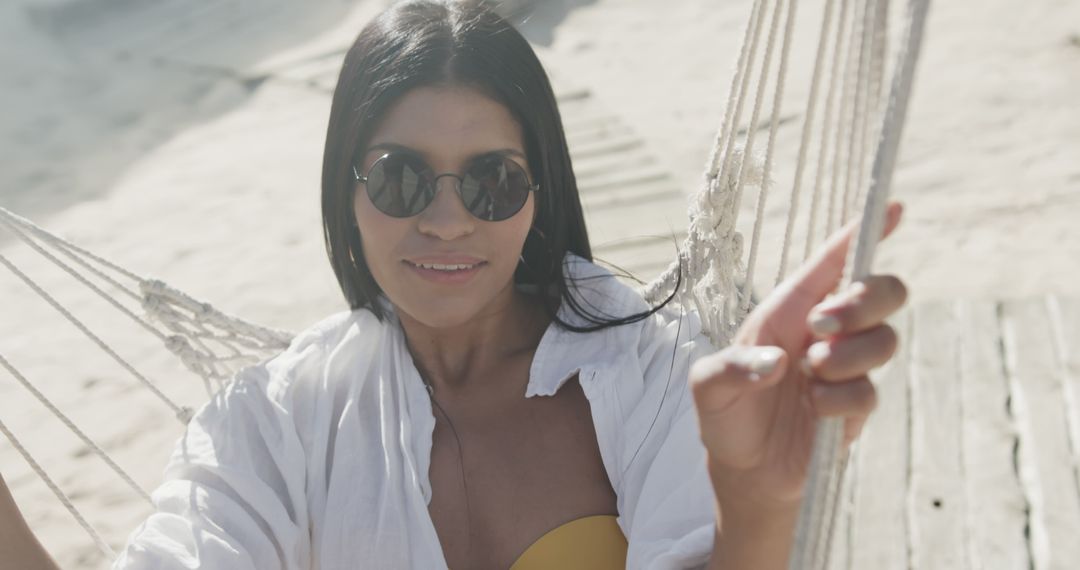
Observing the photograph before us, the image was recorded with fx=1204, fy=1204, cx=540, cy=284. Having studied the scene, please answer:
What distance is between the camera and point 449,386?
1.49m

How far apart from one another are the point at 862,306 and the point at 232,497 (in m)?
0.82

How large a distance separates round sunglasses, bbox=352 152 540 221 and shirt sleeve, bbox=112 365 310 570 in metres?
0.30

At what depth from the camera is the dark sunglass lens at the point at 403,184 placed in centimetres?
134

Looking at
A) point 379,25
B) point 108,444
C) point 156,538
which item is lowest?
point 108,444

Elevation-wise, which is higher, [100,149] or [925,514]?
[100,149]

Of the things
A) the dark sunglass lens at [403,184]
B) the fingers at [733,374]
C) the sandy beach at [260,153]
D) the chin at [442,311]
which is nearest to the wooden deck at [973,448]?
the sandy beach at [260,153]

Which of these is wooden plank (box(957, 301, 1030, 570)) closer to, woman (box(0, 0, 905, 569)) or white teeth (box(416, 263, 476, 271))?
woman (box(0, 0, 905, 569))

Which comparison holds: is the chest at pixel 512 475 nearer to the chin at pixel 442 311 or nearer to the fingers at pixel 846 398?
the chin at pixel 442 311

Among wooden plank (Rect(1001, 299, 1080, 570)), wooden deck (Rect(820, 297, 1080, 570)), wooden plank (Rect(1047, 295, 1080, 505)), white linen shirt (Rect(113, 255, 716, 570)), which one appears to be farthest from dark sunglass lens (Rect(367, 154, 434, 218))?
wooden plank (Rect(1047, 295, 1080, 505))

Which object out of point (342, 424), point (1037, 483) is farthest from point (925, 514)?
point (342, 424)

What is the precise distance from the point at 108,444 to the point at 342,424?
1826mm

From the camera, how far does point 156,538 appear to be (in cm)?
127

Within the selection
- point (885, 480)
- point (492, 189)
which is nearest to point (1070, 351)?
point (885, 480)

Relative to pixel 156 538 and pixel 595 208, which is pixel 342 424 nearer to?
Result: pixel 156 538
